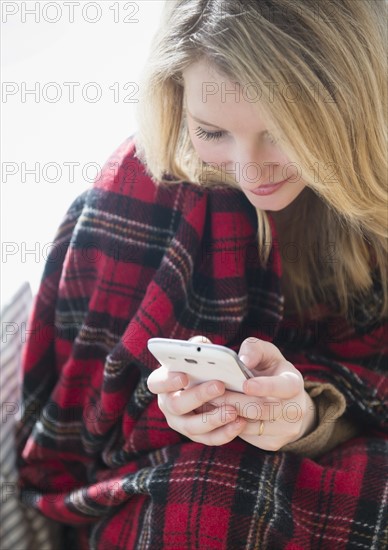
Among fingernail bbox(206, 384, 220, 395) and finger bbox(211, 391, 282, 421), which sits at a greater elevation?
fingernail bbox(206, 384, 220, 395)

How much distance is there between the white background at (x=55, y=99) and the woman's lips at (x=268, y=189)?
46 centimetres

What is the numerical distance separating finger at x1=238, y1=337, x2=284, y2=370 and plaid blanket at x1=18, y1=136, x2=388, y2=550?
0.43 feet

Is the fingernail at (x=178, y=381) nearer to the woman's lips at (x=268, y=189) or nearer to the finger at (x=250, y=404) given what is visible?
the finger at (x=250, y=404)

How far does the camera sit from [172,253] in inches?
43.1

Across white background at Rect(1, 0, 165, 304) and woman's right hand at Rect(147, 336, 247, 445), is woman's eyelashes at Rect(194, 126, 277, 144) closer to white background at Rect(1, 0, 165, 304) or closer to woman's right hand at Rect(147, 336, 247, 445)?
woman's right hand at Rect(147, 336, 247, 445)

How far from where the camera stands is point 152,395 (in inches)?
43.4

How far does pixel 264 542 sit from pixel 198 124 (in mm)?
563

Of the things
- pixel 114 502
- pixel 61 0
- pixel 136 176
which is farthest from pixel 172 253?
pixel 61 0

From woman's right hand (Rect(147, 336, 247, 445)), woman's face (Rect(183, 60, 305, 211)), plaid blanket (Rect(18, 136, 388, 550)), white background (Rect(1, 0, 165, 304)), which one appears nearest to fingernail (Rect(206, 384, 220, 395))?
woman's right hand (Rect(147, 336, 247, 445))

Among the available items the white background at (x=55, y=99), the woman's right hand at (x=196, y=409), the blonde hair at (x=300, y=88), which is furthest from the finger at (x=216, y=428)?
the white background at (x=55, y=99)

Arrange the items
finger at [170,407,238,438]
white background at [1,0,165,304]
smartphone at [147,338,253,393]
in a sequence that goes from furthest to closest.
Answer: white background at [1,0,165,304] → finger at [170,407,238,438] → smartphone at [147,338,253,393]

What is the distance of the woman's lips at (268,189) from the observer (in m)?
1.00

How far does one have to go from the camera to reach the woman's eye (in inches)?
38.8

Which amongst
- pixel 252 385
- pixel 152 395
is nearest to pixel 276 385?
pixel 252 385
